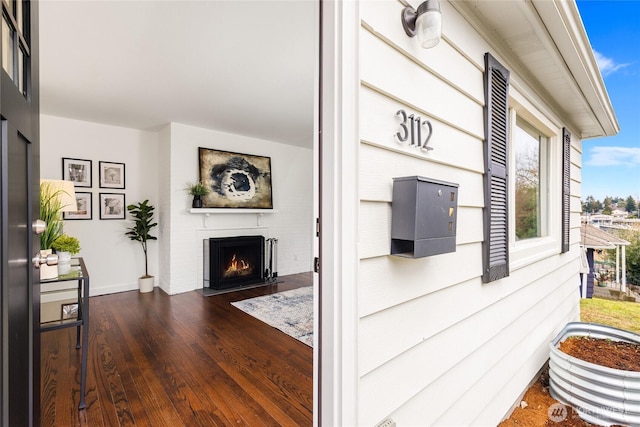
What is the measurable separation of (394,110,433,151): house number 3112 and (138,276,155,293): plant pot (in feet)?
15.0

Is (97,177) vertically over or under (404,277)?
over

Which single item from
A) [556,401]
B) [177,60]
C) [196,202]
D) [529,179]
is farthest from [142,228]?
[556,401]

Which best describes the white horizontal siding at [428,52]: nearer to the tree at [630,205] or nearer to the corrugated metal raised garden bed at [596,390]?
the corrugated metal raised garden bed at [596,390]

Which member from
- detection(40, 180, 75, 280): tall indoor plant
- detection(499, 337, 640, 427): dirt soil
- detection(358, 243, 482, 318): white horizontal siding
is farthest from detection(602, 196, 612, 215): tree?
detection(40, 180, 75, 280): tall indoor plant

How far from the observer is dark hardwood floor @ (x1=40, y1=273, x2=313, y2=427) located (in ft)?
5.79

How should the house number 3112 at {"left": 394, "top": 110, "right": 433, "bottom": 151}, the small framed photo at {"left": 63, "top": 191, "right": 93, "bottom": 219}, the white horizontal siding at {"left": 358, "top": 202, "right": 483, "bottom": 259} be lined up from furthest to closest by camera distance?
the small framed photo at {"left": 63, "top": 191, "right": 93, "bottom": 219}
the house number 3112 at {"left": 394, "top": 110, "right": 433, "bottom": 151}
the white horizontal siding at {"left": 358, "top": 202, "right": 483, "bottom": 259}

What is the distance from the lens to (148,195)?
15.1ft

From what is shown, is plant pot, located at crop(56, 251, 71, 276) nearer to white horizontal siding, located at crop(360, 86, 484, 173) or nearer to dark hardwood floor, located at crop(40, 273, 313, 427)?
dark hardwood floor, located at crop(40, 273, 313, 427)

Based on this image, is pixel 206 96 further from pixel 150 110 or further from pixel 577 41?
pixel 577 41

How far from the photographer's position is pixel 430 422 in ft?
3.92

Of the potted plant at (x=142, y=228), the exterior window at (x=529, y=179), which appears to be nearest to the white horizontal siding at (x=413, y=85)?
the exterior window at (x=529, y=179)

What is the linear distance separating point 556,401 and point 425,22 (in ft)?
7.94

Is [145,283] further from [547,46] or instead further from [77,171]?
[547,46]

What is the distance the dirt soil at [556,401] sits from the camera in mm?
1744
